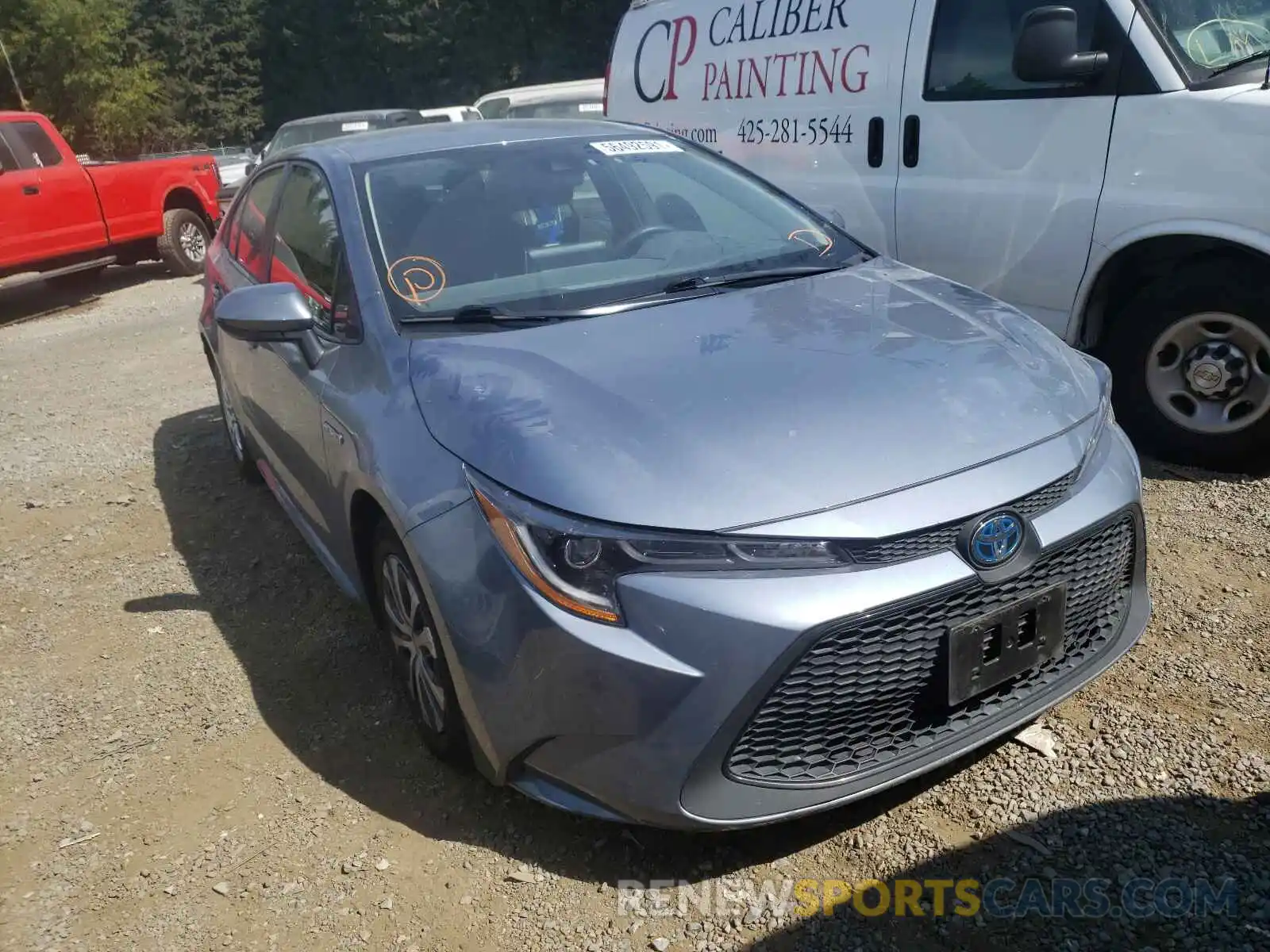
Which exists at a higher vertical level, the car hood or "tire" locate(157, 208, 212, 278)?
Answer: the car hood

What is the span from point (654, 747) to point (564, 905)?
1.64 feet

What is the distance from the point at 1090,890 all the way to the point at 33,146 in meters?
11.1

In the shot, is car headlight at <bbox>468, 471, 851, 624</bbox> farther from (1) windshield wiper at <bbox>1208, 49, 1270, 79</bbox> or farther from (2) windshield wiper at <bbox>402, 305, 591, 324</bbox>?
(1) windshield wiper at <bbox>1208, 49, 1270, 79</bbox>

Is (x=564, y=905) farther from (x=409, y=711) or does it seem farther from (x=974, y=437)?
(x=974, y=437)

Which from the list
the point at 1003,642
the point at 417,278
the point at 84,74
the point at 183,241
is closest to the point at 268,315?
the point at 417,278

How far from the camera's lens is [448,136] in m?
3.60

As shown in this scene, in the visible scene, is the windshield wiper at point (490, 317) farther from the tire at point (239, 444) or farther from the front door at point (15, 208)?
the front door at point (15, 208)

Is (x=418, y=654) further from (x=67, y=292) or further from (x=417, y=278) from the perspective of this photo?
(x=67, y=292)

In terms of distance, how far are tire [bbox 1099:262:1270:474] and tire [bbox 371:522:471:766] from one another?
9.57ft

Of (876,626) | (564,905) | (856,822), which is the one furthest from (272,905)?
(876,626)

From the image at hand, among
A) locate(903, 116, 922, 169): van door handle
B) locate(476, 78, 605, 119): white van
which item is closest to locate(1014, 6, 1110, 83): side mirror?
locate(903, 116, 922, 169): van door handle

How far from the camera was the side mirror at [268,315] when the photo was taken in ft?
10.0

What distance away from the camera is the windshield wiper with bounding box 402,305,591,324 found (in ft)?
9.33
